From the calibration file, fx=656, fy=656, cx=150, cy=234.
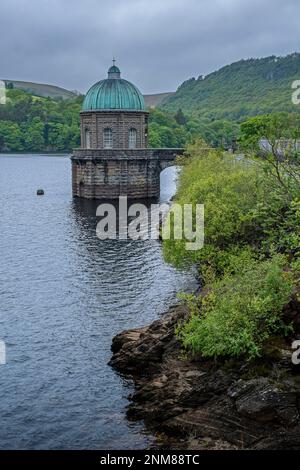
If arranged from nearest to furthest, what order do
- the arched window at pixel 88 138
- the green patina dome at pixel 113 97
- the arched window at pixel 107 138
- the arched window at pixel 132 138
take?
the green patina dome at pixel 113 97 → the arched window at pixel 107 138 → the arched window at pixel 132 138 → the arched window at pixel 88 138

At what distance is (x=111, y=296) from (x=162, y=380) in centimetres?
1662

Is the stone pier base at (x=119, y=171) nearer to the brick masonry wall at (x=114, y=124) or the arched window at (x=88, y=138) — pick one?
the brick masonry wall at (x=114, y=124)

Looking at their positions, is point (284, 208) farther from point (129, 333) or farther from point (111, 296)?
point (111, 296)

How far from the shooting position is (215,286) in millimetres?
34500

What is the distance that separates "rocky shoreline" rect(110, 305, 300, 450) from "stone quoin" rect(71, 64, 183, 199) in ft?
211

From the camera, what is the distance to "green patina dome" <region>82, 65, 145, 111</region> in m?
98.0

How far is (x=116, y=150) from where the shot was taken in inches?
3750

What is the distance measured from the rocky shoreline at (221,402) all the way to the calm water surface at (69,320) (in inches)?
46.8

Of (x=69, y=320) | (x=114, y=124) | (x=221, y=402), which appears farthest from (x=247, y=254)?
(x=114, y=124)

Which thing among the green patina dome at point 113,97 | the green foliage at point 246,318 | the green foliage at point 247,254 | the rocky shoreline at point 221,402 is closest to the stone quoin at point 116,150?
the green patina dome at point 113,97

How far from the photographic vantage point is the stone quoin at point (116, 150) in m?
95.9

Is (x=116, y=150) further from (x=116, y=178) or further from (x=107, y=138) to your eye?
(x=107, y=138)

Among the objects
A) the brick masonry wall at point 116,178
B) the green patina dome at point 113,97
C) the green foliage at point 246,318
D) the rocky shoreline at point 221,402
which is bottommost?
the rocky shoreline at point 221,402
